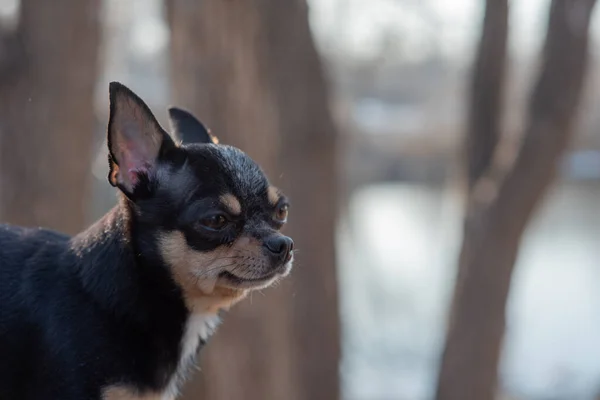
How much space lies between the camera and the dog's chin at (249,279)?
10.4 feet

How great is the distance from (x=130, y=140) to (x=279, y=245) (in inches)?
26.1

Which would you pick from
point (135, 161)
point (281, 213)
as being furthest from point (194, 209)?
point (281, 213)

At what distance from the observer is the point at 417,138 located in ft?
67.3

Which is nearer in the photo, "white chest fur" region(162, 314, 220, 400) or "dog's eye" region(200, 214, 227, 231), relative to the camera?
"dog's eye" region(200, 214, 227, 231)

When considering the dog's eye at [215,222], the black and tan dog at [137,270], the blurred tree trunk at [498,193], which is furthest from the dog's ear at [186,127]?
the blurred tree trunk at [498,193]

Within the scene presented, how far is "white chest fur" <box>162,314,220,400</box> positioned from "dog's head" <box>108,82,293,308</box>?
16cm

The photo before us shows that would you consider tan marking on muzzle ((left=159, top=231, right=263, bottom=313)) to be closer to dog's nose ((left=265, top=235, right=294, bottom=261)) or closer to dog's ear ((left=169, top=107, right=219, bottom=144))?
dog's nose ((left=265, top=235, right=294, bottom=261))

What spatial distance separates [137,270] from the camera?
318 centimetres

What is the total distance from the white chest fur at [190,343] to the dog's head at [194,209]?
0.16 meters

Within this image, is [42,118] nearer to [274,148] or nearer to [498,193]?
[274,148]

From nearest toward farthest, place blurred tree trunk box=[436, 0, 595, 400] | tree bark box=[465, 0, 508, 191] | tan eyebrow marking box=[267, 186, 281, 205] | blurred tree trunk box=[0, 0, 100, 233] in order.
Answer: tan eyebrow marking box=[267, 186, 281, 205]
blurred tree trunk box=[0, 0, 100, 233]
blurred tree trunk box=[436, 0, 595, 400]
tree bark box=[465, 0, 508, 191]

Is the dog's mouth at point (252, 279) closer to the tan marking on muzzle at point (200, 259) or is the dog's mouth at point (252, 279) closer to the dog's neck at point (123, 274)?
the tan marking on muzzle at point (200, 259)

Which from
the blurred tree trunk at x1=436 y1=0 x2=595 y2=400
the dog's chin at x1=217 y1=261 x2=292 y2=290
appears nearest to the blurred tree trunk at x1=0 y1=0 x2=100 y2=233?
the blurred tree trunk at x1=436 y1=0 x2=595 y2=400

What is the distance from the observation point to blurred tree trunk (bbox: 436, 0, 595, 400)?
762cm
